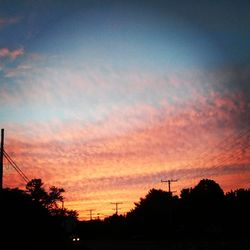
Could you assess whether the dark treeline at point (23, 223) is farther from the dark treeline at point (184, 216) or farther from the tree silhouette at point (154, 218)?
the tree silhouette at point (154, 218)

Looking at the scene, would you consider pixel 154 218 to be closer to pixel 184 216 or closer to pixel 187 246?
pixel 184 216

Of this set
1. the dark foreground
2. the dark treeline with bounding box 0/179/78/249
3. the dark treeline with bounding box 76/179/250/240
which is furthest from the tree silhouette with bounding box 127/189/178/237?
the dark treeline with bounding box 0/179/78/249

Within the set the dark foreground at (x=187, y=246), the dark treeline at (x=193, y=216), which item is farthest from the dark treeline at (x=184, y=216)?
the dark foreground at (x=187, y=246)

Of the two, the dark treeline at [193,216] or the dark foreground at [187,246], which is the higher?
the dark treeline at [193,216]

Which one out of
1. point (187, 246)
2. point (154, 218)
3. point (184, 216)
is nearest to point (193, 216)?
point (184, 216)

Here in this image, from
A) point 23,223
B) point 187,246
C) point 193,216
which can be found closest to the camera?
point 23,223

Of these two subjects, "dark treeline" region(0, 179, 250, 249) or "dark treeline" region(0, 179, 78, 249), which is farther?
"dark treeline" region(0, 179, 250, 249)

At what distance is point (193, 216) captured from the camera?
117 metres

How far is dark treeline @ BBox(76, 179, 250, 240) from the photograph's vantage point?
97.8 m

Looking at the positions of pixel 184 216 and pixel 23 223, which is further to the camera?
pixel 184 216

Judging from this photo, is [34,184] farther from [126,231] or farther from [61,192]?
[126,231]

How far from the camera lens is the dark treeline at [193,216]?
97.8 meters

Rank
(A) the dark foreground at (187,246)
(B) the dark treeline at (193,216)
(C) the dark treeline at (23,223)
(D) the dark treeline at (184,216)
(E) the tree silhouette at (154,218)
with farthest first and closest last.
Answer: (E) the tree silhouette at (154,218), (B) the dark treeline at (193,216), (D) the dark treeline at (184,216), (A) the dark foreground at (187,246), (C) the dark treeline at (23,223)

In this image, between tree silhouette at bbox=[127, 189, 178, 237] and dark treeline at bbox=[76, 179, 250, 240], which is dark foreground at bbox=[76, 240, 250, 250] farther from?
tree silhouette at bbox=[127, 189, 178, 237]
